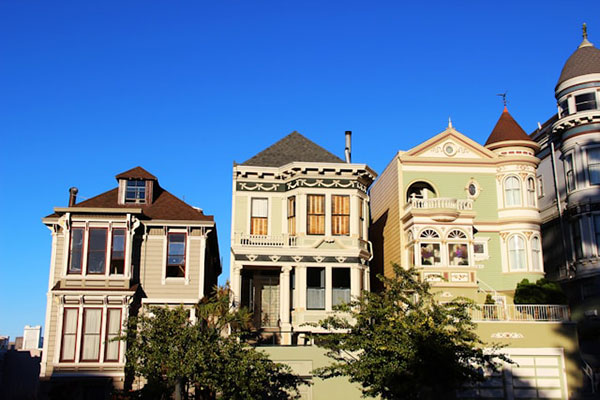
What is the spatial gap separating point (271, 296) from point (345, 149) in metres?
9.86

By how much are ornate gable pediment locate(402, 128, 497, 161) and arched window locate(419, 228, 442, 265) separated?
→ 4728 millimetres

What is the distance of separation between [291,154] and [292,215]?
408 cm

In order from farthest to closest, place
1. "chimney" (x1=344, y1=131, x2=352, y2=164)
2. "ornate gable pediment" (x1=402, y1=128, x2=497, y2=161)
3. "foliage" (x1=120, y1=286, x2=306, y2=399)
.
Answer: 1. "chimney" (x1=344, y1=131, x2=352, y2=164)
2. "ornate gable pediment" (x1=402, y1=128, x2=497, y2=161)
3. "foliage" (x1=120, y1=286, x2=306, y2=399)

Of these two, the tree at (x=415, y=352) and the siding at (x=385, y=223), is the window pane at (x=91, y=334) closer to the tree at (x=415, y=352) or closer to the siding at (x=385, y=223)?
the tree at (x=415, y=352)

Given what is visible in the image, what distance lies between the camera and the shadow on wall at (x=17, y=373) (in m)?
47.2

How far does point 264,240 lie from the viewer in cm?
3216

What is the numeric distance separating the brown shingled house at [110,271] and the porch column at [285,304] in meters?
3.81

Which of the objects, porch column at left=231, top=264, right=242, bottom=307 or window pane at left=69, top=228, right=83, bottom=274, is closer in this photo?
window pane at left=69, top=228, right=83, bottom=274

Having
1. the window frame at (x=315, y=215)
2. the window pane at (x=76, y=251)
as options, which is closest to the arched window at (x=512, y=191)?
the window frame at (x=315, y=215)

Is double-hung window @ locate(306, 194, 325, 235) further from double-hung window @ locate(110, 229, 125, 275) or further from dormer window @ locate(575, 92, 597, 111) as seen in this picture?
dormer window @ locate(575, 92, 597, 111)

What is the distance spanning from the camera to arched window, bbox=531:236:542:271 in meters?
33.8

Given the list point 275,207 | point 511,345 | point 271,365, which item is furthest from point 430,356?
point 275,207

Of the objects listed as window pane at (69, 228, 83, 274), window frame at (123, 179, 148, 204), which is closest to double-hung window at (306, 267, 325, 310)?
window frame at (123, 179, 148, 204)

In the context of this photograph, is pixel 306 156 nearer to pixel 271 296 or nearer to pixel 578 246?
pixel 271 296
